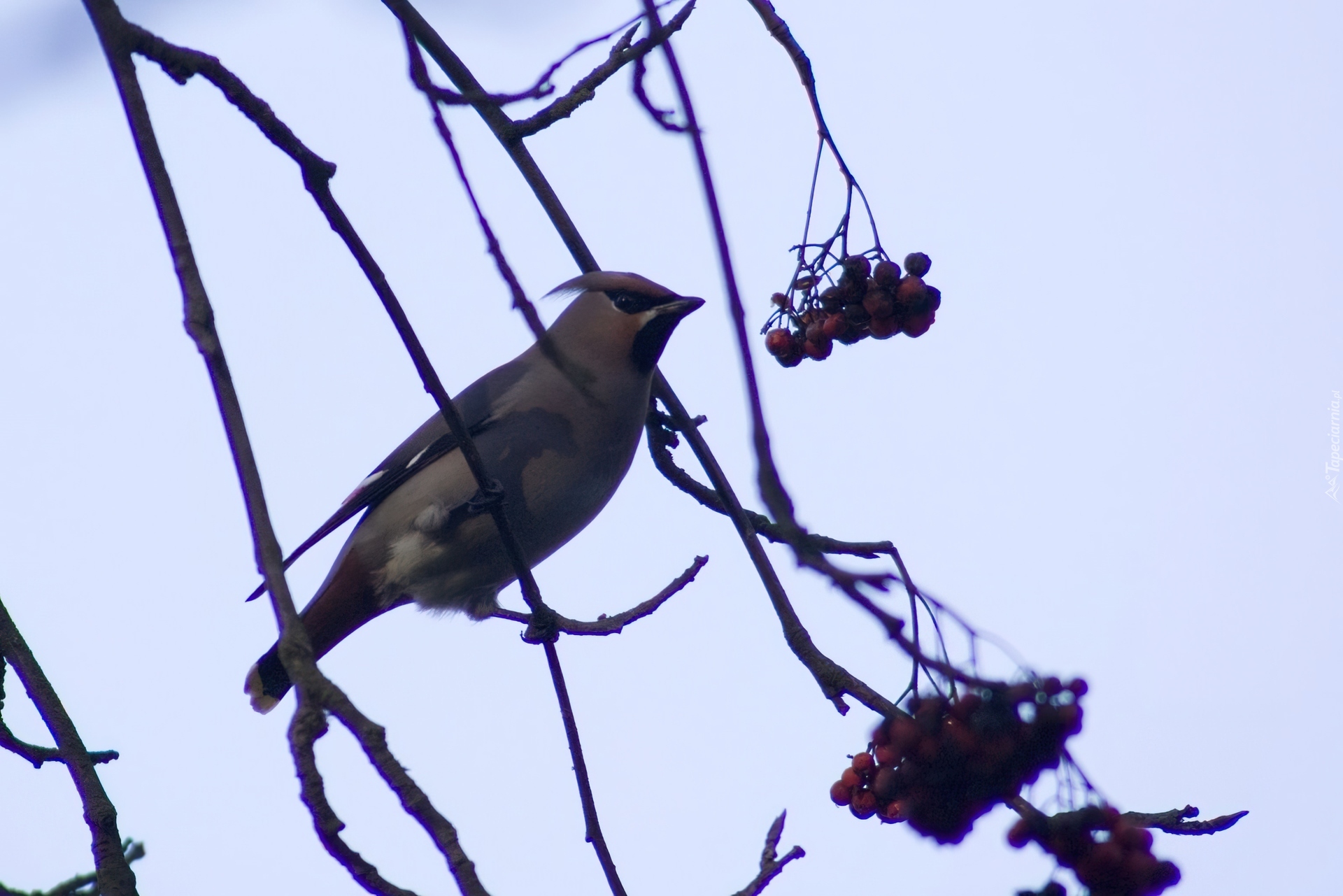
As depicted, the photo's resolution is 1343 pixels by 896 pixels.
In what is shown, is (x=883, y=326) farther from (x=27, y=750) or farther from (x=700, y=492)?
(x=27, y=750)

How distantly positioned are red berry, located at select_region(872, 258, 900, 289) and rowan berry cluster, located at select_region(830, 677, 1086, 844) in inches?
42.7

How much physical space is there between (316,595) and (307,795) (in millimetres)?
2249

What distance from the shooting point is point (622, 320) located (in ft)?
14.4

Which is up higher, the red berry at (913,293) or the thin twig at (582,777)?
the red berry at (913,293)

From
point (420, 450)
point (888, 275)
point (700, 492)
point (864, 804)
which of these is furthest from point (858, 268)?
point (420, 450)

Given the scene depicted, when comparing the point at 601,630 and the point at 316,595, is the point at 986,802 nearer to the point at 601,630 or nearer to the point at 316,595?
the point at 601,630

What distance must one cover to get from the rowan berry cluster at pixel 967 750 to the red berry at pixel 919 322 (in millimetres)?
1021

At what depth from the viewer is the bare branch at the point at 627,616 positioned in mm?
3207

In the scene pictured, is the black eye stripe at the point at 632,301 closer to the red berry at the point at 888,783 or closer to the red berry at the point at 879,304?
the red berry at the point at 879,304

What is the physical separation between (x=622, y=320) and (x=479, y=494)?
2.89ft

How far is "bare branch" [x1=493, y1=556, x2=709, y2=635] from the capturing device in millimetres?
3207

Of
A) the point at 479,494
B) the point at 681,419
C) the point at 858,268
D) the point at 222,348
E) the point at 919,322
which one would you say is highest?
the point at 479,494

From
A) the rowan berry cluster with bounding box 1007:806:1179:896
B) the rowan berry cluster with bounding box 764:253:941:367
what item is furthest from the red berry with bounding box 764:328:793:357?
the rowan berry cluster with bounding box 1007:806:1179:896

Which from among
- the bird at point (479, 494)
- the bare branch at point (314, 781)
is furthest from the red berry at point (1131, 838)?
the bird at point (479, 494)
